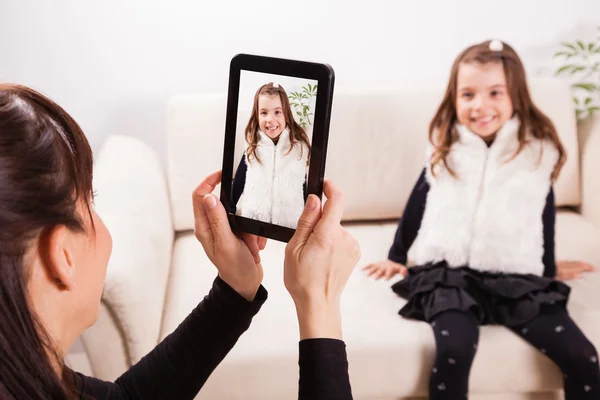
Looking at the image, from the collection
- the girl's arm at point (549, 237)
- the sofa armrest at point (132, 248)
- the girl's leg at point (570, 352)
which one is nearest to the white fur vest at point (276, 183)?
the sofa armrest at point (132, 248)

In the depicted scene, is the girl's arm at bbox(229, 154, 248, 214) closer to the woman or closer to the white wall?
the woman

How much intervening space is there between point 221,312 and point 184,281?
0.75m

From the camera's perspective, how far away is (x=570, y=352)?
1221mm

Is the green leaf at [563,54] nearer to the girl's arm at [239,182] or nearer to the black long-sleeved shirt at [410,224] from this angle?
the black long-sleeved shirt at [410,224]

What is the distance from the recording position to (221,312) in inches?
31.0

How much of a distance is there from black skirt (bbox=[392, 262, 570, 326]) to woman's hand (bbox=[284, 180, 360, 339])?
0.70 meters

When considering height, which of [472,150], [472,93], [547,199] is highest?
[472,93]

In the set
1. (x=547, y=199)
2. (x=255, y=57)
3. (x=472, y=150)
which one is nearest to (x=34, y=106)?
(x=255, y=57)

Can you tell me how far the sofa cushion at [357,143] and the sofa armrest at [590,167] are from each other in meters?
0.07

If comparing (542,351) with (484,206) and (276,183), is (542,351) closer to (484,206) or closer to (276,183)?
(484,206)

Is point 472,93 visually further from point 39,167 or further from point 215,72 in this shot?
point 39,167

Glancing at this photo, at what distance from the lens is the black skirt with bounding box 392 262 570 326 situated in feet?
4.30

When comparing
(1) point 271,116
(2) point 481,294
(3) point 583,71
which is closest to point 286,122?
(1) point 271,116

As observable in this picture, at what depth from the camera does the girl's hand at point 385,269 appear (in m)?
1.51
